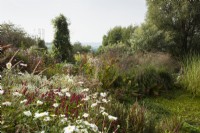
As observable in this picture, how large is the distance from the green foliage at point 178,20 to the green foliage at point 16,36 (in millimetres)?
8352

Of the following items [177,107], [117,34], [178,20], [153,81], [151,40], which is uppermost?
[117,34]

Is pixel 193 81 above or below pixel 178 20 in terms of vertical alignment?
below

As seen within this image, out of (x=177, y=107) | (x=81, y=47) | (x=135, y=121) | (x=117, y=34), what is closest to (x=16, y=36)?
(x=81, y=47)

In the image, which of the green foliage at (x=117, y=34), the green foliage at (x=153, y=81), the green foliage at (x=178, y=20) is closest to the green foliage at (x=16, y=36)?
the green foliage at (x=178, y=20)

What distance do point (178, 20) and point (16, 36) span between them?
10.8 metres

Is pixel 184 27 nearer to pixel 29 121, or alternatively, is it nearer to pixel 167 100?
pixel 167 100

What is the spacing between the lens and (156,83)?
9430 mm

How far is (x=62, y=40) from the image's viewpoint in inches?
603

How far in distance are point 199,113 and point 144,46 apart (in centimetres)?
1123

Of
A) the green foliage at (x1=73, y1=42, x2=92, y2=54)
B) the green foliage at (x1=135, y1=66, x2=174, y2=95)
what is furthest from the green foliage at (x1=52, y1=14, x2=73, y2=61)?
the green foliage at (x1=73, y1=42, x2=92, y2=54)

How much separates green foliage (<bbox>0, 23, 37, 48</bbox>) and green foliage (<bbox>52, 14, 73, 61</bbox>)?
4412 millimetres

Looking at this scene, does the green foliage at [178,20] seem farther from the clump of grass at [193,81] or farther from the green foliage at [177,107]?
the green foliage at [177,107]

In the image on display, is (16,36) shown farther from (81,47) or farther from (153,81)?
(153,81)

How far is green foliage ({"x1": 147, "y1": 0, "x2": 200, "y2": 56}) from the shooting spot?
19172mm
